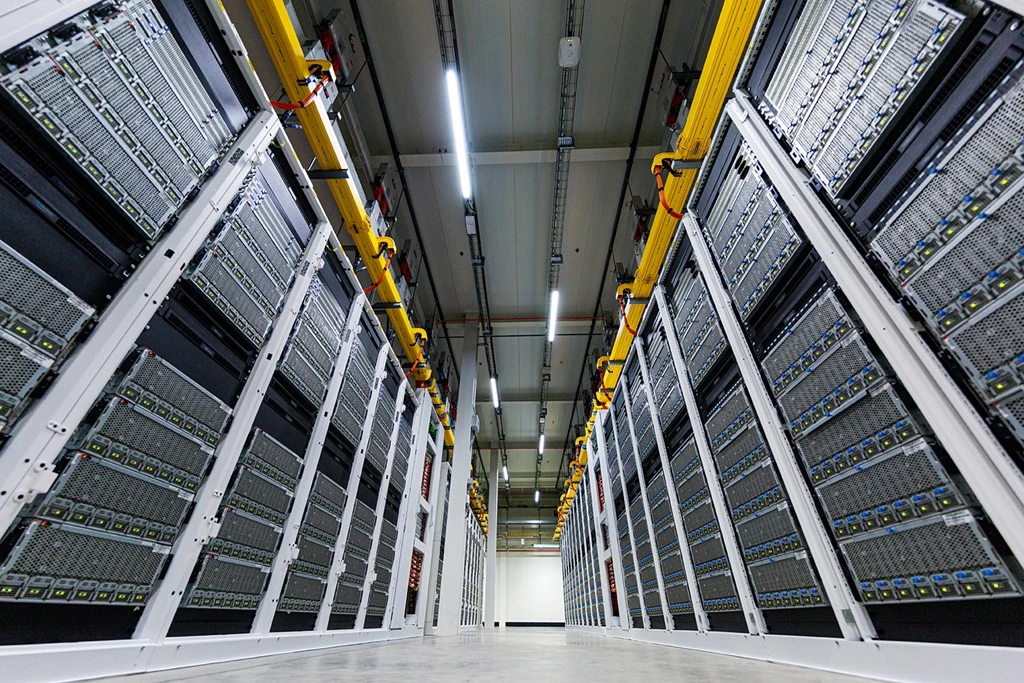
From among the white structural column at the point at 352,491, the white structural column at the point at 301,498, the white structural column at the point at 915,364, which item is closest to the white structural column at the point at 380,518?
the white structural column at the point at 352,491

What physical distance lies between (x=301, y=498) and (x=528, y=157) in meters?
5.66

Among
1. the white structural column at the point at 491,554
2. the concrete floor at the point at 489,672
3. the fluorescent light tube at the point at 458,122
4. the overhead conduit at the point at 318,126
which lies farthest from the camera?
the white structural column at the point at 491,554

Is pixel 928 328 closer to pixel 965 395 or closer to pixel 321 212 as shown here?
pixel 965 395

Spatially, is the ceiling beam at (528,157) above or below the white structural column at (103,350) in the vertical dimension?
above

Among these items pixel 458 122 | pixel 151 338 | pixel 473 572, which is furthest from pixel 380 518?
pixel 473 572

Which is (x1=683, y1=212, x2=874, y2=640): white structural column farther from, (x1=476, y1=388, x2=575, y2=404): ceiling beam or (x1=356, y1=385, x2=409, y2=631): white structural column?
(x1=476, y1=388, x2=575, y2=404): ceiling beam

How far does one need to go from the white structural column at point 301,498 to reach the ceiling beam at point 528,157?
3.48 meters

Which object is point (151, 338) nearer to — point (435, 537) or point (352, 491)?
point (352, 491)

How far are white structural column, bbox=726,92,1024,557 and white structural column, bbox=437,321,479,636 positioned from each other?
768cm

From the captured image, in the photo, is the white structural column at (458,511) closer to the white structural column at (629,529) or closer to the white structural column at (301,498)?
the white structural column at (629,529)

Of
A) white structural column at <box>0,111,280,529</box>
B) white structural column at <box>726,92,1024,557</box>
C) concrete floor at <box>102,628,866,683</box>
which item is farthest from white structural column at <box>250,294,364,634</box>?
white structural column at <box>726,92,1024,557</box>

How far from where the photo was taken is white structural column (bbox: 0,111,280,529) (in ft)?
5.26

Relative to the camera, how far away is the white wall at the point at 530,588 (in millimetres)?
20484

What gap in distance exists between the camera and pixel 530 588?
68.6ft
